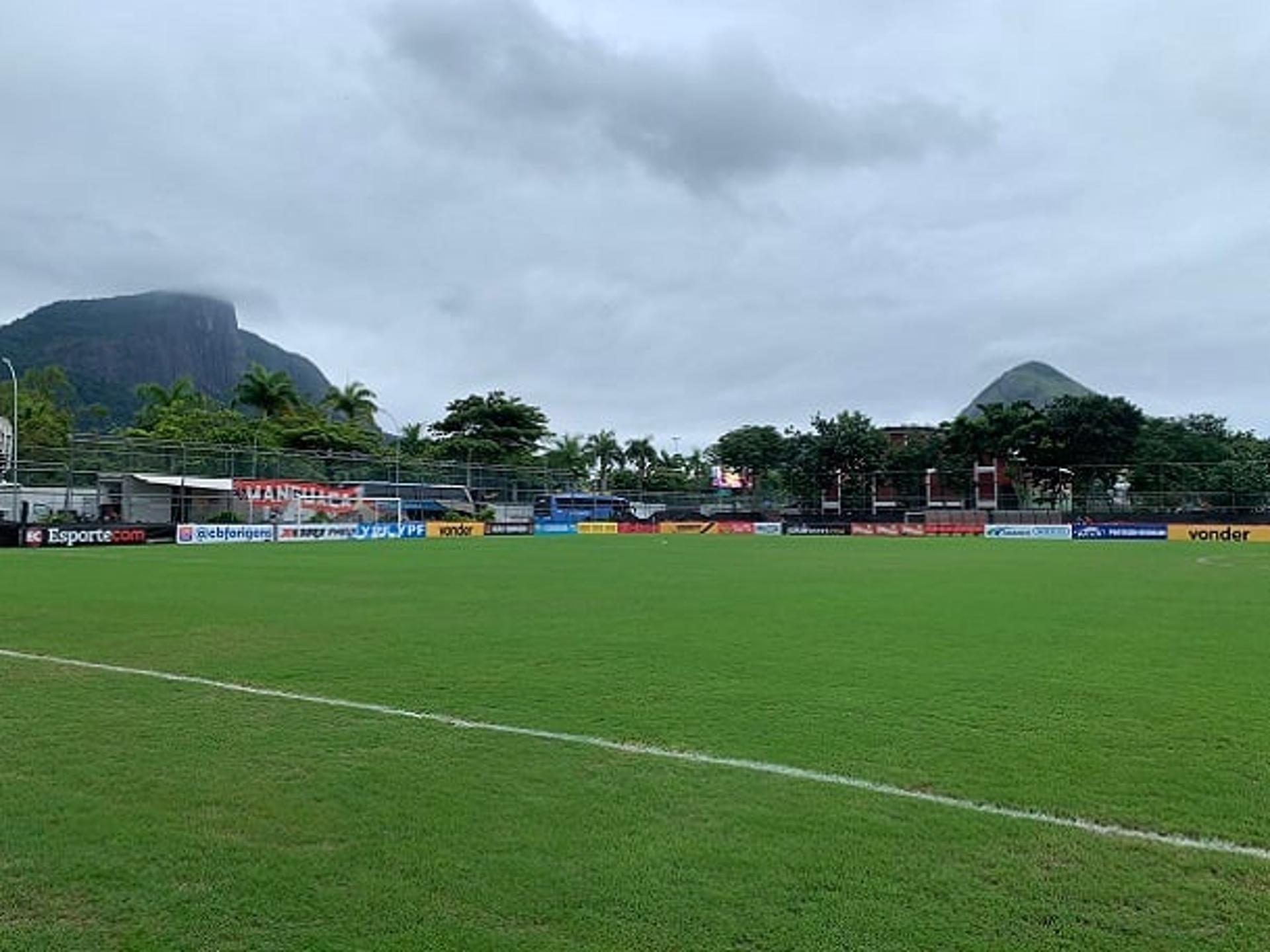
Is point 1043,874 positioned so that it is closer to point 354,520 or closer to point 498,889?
point 498,889

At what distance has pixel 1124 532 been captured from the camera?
53.3m

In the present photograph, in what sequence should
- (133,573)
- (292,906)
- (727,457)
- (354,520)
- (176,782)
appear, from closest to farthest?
(292,906) → (176,782) → (133,573) → (354,520) → (727,457)

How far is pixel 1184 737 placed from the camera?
6598mm

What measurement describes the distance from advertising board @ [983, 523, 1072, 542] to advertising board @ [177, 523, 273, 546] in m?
37.8

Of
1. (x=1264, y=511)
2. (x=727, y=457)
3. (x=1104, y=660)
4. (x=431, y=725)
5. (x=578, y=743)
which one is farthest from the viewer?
(x=727, y=457)

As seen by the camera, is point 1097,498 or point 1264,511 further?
point 1097,498

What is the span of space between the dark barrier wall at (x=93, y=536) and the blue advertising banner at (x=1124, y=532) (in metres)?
44.6

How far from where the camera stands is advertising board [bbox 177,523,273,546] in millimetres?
41625

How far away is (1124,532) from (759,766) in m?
53.6

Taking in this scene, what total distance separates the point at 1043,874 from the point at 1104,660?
6565 millimetres

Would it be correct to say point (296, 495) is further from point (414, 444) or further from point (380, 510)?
point (414, 444)

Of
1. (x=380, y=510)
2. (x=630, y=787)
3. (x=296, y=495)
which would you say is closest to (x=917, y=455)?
(x=380, y=510)

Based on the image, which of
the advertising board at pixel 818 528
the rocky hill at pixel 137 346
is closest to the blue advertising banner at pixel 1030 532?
the advertising board at pixel 818 528

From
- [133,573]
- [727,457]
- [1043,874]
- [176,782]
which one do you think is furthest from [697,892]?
[727,457]
